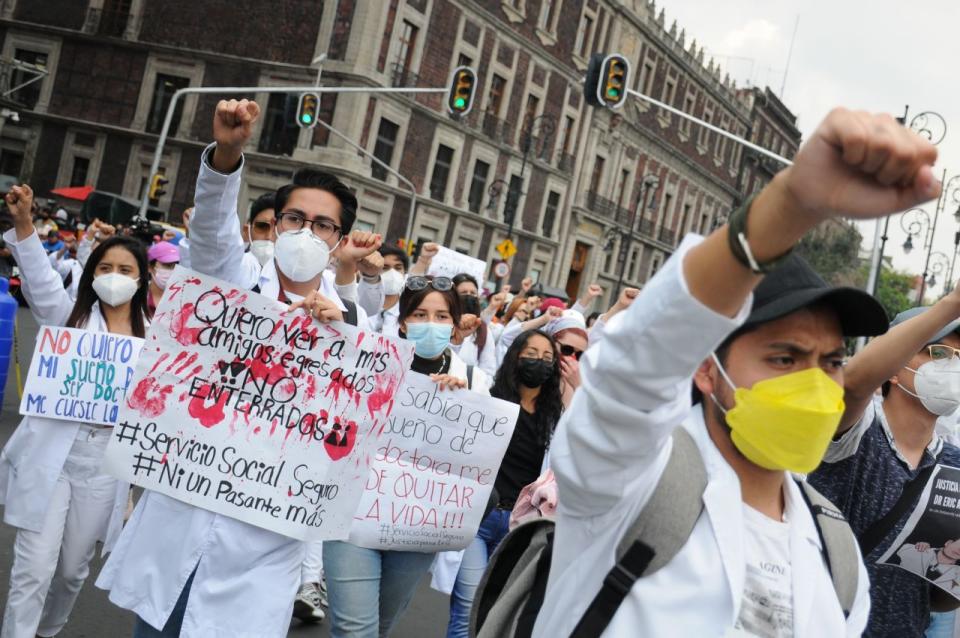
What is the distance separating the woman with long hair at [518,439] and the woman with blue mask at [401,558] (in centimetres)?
24

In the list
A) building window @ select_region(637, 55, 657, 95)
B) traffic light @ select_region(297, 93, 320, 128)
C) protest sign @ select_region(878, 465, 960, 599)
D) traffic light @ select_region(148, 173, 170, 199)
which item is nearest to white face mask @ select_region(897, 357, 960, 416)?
protest sign @ select_region(878, 465, 960, 599)

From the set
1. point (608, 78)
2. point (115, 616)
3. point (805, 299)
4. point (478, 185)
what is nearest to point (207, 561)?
point (805, 299)

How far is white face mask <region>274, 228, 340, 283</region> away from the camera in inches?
145

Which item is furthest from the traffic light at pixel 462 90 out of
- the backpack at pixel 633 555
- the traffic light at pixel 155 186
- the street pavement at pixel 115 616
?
the backpack at pixel 633 555

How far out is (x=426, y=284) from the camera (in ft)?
16.7

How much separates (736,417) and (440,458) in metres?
2.85

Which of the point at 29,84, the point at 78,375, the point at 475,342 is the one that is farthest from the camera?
the point at 29,84

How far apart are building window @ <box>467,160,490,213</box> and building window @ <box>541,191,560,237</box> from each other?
16.3 feet

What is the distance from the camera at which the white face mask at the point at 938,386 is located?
3.54 metres

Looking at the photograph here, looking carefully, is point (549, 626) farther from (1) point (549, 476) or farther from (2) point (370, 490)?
(2) point (370, 490)

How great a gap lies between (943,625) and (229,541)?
118 inches

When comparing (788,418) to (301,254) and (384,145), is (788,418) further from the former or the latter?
(384,145)

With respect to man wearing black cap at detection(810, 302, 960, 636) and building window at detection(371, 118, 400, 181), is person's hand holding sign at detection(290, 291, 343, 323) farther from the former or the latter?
building window at detection(371, 118, 400, 181)

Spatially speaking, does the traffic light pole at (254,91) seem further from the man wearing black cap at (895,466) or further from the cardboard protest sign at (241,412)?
the man wearing black cap at (895,466)
